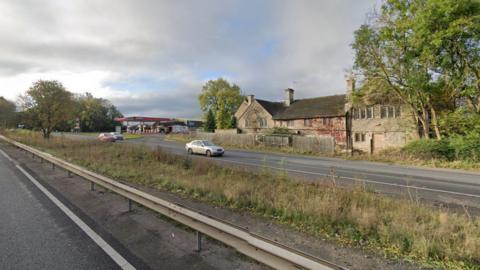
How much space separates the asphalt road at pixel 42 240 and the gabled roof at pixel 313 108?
34291 millimetres

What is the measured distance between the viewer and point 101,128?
3519 inches

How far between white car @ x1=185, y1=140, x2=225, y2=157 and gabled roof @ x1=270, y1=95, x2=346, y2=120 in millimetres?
19495

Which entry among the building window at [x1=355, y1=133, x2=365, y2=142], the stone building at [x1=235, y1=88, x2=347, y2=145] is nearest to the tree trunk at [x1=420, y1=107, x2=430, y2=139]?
the building window at [x1=355, y1=133, x2=365, y2=142]

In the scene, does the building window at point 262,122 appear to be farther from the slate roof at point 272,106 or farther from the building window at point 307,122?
the building window at point 307,122

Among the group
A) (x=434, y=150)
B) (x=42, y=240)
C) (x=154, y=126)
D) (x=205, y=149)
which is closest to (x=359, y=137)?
(x=434, y=150)

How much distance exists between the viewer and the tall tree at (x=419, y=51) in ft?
62.0

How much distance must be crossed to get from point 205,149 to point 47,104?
16715mm

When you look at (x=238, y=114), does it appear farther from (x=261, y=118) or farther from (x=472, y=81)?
(x=472, y=81)

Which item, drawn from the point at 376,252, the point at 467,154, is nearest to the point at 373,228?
the point at 376,252

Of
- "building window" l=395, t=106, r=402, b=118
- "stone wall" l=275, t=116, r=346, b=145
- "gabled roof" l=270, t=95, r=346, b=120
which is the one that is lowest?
"stone wall" l=275, t=116, r=346, b=145

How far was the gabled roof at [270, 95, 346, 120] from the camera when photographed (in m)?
35.7

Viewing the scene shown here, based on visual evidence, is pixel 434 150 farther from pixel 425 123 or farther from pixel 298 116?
pixel 298 116

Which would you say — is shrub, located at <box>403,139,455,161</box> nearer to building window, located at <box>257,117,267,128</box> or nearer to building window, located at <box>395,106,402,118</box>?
building window, located at <box>395,106,402,118</box>

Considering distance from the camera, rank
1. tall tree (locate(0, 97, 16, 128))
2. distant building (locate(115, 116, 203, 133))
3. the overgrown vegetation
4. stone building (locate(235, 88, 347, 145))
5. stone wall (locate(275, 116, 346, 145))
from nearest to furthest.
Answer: the overgrown vegetation
stone wall (locate(275, 116, 346, 145))
stone building (locate(235, 88, 347, 145))
tall tree (locate(0, 97, 16, 128))
distant building (locate(115, 116, 203, 133))
